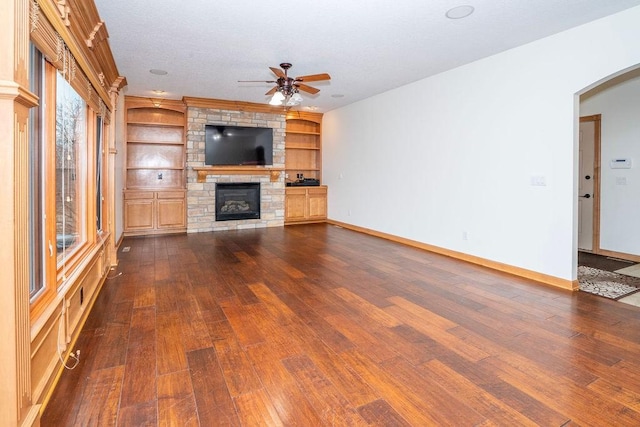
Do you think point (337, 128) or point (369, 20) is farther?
point (337, 128)

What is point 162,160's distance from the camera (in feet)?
25.6

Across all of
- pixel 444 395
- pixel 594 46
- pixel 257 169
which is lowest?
pixel 444 395

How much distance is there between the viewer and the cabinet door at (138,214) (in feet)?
22.9

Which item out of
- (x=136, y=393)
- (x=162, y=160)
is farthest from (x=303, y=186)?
(x=136, y=393)

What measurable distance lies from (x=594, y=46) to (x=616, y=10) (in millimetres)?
339

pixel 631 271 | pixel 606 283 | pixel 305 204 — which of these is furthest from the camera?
pixel 305 204

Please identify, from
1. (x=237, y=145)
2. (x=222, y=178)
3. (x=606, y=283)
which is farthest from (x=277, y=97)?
(x=606, y=283)

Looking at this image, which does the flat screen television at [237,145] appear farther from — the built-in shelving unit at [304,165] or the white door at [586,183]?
the white door at [586,183]

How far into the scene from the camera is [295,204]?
8.70 meters

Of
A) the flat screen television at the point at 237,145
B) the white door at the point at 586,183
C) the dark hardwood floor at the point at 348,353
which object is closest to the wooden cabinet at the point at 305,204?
the flat screen television at the point at 237,145

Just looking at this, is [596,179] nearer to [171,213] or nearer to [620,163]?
[620,163]

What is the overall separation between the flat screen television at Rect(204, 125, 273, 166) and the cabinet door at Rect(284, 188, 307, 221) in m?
0.94

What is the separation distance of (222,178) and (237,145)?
811 millimetres

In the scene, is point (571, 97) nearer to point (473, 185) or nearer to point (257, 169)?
point (473, 185)
